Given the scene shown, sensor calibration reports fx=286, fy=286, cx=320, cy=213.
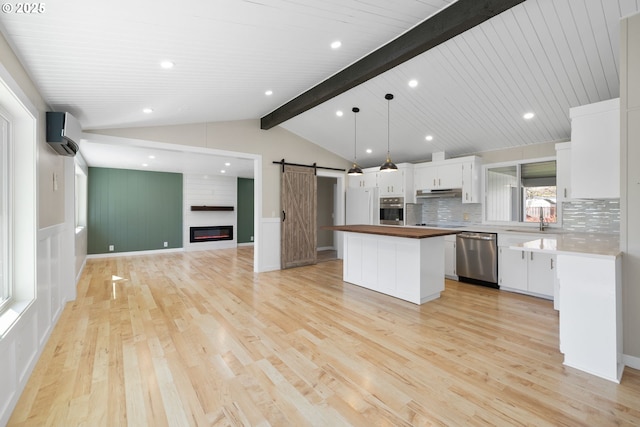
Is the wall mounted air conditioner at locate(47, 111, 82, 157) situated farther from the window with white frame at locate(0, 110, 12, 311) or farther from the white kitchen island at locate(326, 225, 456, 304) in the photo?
the white kitchen island at locate(326, 225, 456, 304)

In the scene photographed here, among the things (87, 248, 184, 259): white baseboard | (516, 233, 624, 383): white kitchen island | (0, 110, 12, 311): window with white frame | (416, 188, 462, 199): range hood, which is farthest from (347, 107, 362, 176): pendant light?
(87, 248, 184, 259): white baseboard

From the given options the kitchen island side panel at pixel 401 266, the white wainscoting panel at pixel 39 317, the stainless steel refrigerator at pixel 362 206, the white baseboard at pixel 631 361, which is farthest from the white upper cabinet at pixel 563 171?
the white wainscoting panel at pixel 39 317

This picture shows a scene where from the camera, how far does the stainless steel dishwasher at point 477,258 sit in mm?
4512

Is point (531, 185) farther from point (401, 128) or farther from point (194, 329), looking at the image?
point (194, 329)

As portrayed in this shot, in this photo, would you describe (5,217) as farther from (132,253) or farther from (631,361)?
(132,253)

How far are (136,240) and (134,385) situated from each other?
679cm

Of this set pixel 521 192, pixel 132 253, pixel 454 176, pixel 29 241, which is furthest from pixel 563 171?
pixel 132 253

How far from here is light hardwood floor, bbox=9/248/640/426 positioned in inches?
69.7

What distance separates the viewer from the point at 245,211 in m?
9.74

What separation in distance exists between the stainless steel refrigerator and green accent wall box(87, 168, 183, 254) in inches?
199

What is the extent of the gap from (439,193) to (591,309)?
353cm

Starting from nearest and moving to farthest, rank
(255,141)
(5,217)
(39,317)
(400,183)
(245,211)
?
(5,217) → (39,317) → (255,141) → (400,183) → (245,211)

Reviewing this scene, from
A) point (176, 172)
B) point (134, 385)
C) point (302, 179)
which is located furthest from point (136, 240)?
point (134, 385)

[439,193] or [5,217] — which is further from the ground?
[439,193]
